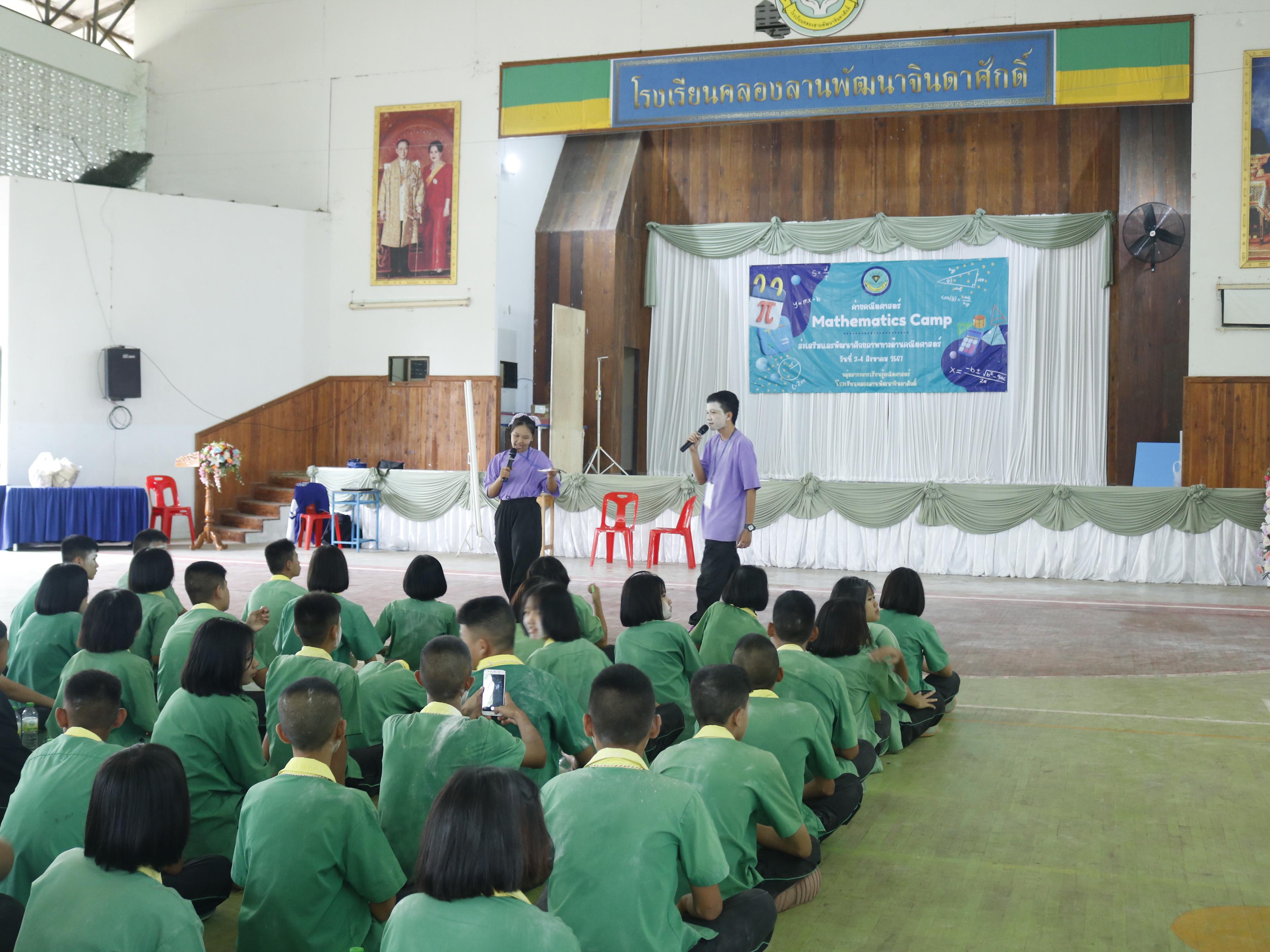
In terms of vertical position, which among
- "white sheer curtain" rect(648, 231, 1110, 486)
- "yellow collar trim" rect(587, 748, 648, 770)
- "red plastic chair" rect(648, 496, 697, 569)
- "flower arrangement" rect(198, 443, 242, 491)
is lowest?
"red plastic chair" rect(648, 496, 697, 569)

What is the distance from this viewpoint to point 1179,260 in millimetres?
13844

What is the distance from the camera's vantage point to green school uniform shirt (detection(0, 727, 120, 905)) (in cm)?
245

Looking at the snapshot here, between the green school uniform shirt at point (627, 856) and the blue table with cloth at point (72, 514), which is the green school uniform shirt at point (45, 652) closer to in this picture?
the green school uniform shirt at point (627, 856)

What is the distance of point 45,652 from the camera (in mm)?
4133

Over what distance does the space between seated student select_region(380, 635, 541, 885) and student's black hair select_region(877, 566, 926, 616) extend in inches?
88.2

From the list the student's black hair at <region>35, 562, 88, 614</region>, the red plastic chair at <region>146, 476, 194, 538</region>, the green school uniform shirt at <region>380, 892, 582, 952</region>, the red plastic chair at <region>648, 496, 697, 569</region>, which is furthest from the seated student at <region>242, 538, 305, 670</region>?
the red plastic chair at <region>146, 476, 194, 538</region>

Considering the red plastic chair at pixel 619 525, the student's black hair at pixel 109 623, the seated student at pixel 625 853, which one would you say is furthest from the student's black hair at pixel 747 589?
the red plastic chair at pixel 619 525

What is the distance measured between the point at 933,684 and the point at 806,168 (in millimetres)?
11700

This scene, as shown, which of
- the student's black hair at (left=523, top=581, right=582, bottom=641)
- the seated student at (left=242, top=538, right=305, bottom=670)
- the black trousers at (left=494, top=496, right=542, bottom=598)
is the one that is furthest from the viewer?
the black trousers at (left=494, top=496, right=542, bottom=598)

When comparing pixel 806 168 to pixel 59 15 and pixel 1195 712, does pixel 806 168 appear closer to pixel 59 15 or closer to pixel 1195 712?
pixel 59 15

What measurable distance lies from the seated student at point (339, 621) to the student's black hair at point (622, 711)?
154 centimetres

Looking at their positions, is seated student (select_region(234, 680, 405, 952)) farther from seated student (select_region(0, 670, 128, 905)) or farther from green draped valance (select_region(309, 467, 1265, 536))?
green draped valance (select_region(309, 467, 1265, 536))

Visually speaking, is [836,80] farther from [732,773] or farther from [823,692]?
[732,773]

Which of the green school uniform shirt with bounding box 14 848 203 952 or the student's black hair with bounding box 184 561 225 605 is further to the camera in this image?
the student's black hair with bounding box 184 561 225 605
